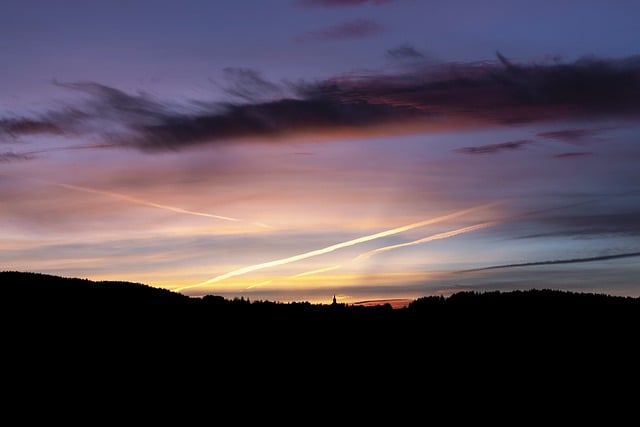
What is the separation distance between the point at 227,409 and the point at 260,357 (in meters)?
8.44

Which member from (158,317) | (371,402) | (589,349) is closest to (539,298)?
(589,349)

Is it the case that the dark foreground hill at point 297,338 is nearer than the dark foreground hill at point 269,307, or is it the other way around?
the dark foreground hill at point 297,338

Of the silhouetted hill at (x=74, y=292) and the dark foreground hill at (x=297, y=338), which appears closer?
the dark foreground hill at (x=297, y=338)

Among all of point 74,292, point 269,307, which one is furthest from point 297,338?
point 74,292

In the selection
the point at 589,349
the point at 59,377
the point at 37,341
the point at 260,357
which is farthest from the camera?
the point at 589,349

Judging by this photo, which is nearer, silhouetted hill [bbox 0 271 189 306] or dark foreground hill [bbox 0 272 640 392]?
dark foreground hill [bbox 0 272 640 392]

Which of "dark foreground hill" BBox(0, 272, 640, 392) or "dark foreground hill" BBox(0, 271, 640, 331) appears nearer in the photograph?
"dark foreground hill" BBox(0, 272, 640, 392)

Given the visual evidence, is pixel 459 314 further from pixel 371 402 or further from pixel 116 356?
pixel 116 356

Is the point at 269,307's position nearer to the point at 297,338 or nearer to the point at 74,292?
the point at 297,338

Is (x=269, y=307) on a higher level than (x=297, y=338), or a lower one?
higher

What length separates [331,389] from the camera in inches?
2269

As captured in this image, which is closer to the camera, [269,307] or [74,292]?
[74,292]

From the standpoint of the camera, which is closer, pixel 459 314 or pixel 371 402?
pixel 371 402

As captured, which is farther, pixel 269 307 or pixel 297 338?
pixel 269 307
